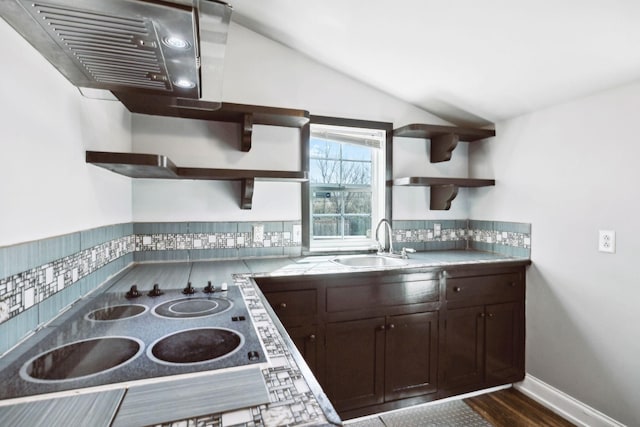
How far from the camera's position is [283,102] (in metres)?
2.48

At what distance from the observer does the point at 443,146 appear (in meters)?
2.72

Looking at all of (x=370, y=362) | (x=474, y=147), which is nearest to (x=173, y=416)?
(x=370, y=362)

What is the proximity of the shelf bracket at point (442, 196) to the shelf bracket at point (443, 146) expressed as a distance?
234mm

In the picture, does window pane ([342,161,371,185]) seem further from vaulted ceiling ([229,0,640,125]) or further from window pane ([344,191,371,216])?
vaulted ceiling ([229,0,640,125])

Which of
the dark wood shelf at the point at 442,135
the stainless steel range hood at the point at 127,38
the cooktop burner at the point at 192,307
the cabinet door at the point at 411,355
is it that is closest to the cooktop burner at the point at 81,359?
the cooktop burner at the point at 192,307

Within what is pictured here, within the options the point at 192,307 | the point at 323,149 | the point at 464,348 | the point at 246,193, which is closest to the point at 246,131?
the point at 246,193

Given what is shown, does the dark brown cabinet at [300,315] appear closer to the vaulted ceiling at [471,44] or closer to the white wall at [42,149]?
the white wall at [42,149]

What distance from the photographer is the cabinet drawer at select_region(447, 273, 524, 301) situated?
2277 mm

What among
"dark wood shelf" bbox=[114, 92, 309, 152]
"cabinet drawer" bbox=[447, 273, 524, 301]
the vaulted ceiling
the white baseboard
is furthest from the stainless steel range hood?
the white baseboard

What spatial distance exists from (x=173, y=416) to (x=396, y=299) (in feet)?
5.56

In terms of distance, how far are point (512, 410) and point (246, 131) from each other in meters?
2.53

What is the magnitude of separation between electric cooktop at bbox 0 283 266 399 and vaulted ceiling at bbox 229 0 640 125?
65.7 inches

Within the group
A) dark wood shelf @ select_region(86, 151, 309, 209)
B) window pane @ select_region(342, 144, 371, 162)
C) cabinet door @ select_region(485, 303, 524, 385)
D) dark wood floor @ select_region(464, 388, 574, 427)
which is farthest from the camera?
window pane @ select_region(342, 144, 371, 162)

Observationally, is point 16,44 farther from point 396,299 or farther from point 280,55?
point 396,299
